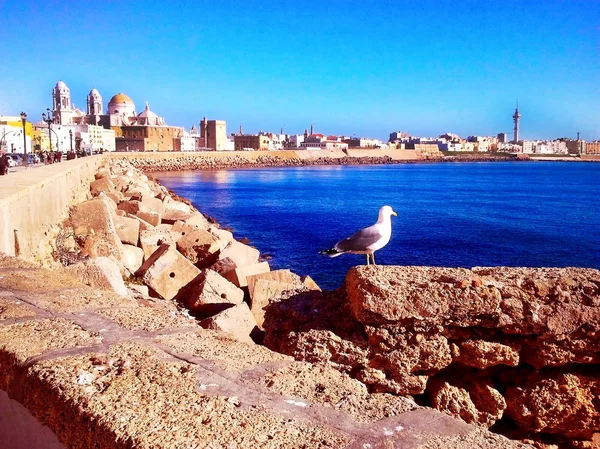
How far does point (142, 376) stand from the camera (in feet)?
5.65

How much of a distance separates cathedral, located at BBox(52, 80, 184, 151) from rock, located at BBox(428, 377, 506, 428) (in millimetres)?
73136

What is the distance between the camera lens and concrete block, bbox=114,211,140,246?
7.52 m

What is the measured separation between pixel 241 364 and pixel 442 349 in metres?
1.45

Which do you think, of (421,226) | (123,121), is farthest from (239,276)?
(123,121)

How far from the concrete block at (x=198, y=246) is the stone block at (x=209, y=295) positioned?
2.33 m

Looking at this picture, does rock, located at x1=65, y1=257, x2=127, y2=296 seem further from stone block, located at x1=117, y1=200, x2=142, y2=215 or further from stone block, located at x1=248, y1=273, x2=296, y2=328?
stone block, located at x1=117, y1=200, x2=142, y2=215

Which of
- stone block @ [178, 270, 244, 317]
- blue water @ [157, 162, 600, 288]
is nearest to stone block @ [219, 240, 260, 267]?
stone block @ [178, 270, 244, 317]

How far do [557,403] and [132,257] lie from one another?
527 centimetres

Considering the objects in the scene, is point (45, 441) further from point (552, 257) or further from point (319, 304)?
point (552, 257)

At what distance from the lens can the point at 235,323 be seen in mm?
3988

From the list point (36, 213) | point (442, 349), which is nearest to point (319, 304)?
point (442, 349)

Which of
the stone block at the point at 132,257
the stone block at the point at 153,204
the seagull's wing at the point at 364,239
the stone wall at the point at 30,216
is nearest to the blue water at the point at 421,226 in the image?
the stone block at the point at 153,204

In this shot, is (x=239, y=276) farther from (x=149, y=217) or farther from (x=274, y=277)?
(x=149, y=217)

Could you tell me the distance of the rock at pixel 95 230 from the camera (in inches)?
252
